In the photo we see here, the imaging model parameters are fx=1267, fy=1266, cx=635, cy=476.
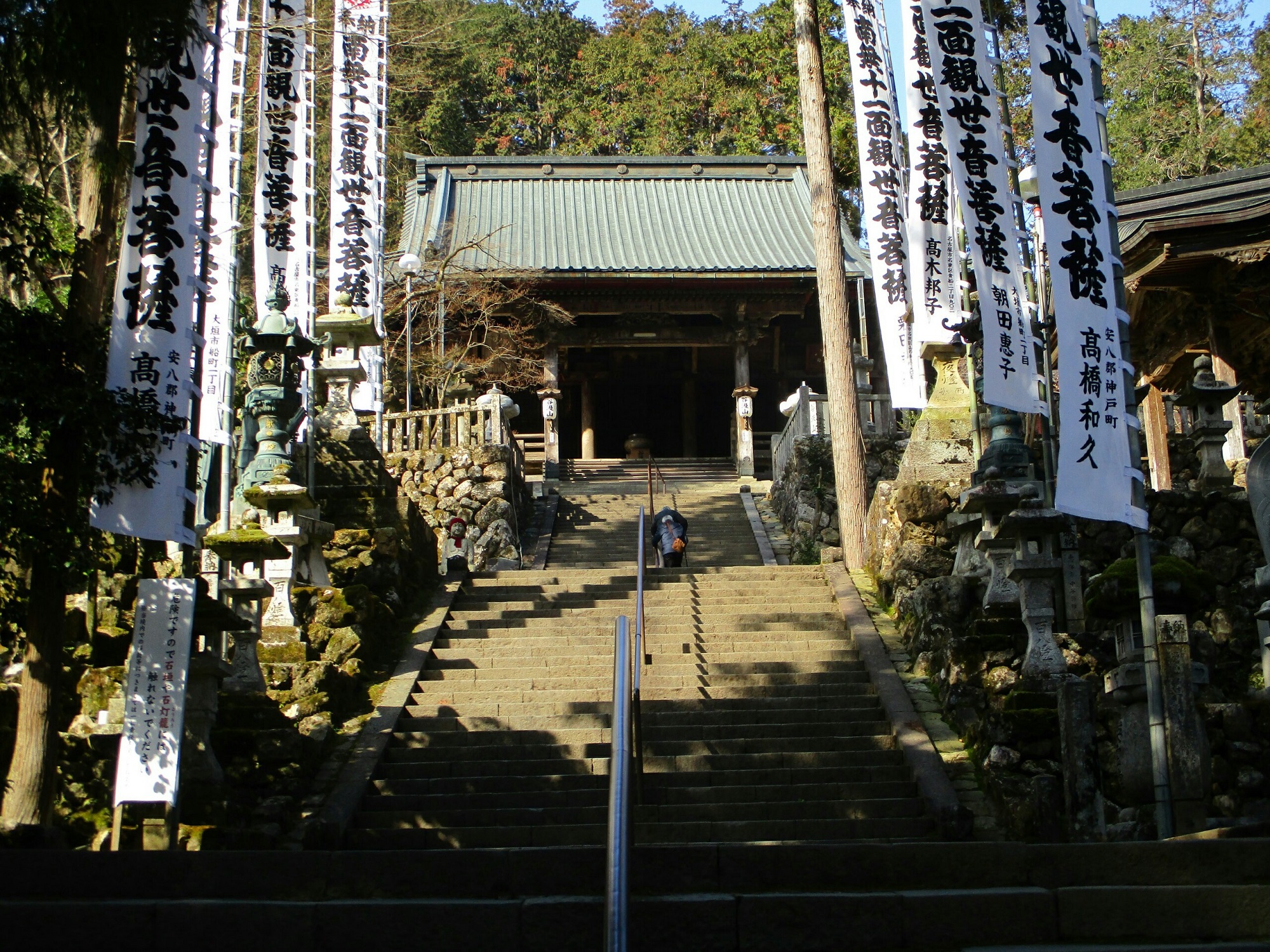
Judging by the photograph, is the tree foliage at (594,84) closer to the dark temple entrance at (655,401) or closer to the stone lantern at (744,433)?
the dark temple entrance at (655,401)

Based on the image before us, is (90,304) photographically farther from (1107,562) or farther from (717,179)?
(717,179)

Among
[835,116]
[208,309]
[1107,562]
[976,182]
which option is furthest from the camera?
[835,116]

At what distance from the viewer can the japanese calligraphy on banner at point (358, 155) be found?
1540 centimetres

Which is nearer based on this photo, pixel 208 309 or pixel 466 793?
pixel 466 793

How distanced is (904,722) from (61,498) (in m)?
5.87

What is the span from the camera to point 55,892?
523cm

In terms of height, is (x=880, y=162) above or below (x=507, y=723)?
above

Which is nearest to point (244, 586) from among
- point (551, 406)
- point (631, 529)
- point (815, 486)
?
point (631, 529)

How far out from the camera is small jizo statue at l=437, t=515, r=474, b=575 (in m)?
13.3

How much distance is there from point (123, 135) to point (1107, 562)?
9.04 meters

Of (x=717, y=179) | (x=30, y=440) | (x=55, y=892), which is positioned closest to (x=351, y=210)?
(x=30, y=440)

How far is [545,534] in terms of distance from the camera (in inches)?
692

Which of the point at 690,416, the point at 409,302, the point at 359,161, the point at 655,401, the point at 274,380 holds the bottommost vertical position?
the point at 274,380

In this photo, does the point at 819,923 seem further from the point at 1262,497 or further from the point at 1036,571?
the point at 1036,571
